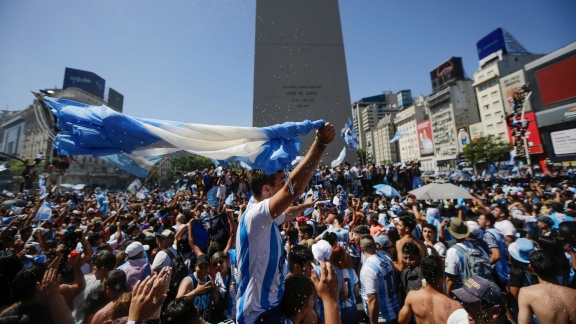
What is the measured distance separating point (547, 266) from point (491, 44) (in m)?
78.9

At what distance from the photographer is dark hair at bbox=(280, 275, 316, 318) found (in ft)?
5.66

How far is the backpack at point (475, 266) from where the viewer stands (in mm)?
3539

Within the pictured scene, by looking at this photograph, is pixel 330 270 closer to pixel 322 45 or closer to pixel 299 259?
pixel 299 259

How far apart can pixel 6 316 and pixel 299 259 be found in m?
2.39

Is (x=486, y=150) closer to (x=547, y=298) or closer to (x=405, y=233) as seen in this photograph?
(x=405, y=233)

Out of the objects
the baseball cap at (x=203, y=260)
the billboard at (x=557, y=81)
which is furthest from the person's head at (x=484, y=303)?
the billboard at (x=557, y=81)

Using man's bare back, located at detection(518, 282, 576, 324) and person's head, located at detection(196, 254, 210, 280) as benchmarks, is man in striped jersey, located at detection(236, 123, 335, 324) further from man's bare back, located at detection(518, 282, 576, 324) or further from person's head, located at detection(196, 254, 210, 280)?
man's bare back, located at detection(518, 282, 576, 324)

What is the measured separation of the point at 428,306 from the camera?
2.51 metres

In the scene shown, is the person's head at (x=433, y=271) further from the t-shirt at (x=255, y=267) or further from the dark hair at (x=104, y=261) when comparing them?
the dark hair at (x=104, y=261)

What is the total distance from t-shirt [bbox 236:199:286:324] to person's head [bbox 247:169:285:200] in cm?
28

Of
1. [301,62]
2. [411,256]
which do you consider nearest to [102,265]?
[411,256]

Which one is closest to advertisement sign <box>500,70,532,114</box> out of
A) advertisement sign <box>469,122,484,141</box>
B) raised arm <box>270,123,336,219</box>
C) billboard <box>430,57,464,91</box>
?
advertisement sign <box>469,122,484,141</box>

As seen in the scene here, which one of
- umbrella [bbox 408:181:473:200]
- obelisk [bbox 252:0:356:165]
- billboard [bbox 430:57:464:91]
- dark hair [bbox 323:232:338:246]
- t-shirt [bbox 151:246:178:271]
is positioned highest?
billboard [bbox 430:57:464:91]

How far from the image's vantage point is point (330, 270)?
5.35ft
